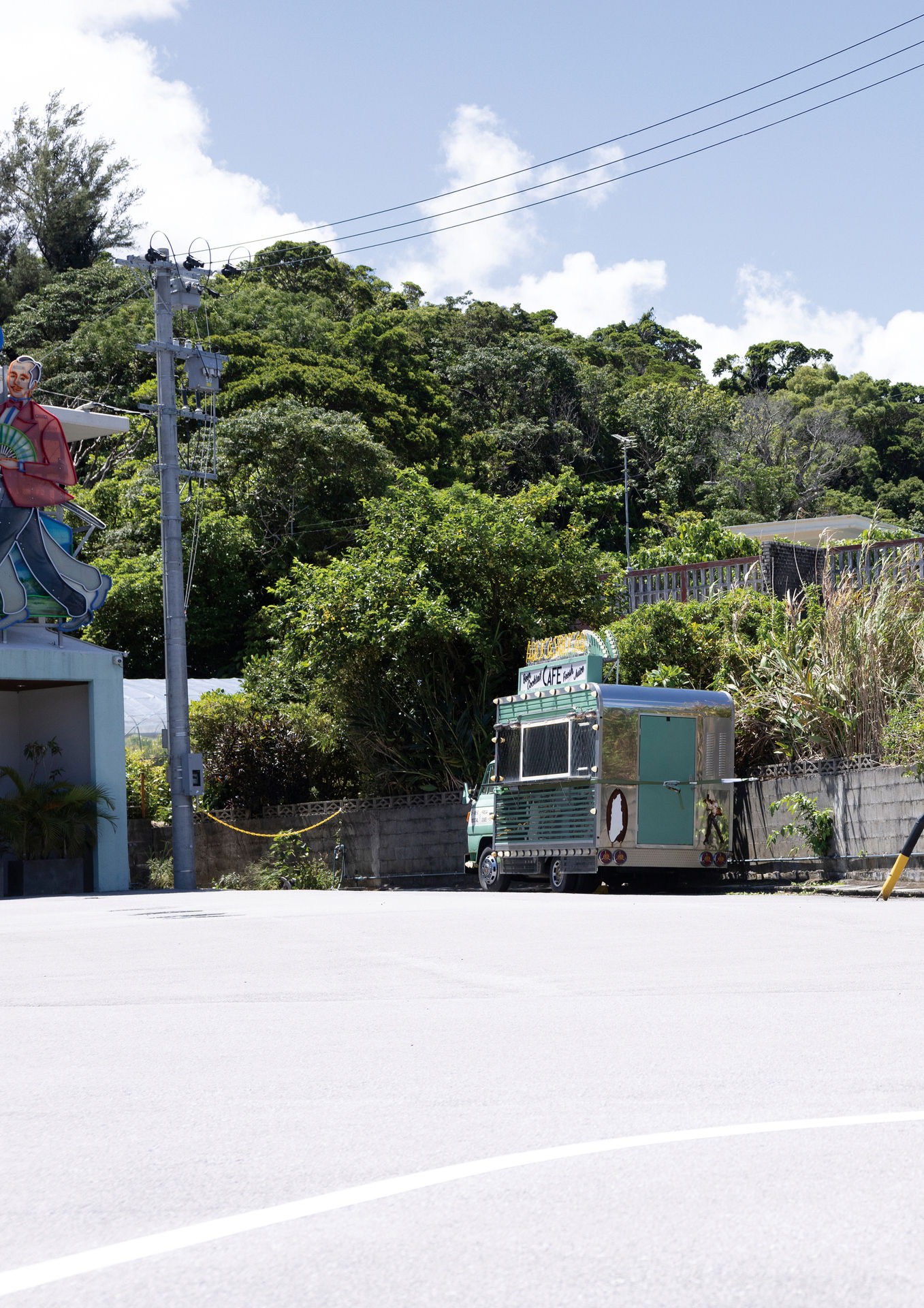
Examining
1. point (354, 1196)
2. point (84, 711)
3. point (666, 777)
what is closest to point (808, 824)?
point (666, 777)

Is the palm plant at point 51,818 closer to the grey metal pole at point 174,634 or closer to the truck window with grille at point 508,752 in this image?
the grey metal pole at point 174,634

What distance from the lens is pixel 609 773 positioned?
60.5 ft

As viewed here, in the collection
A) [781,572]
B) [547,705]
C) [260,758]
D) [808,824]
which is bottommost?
[808,824]

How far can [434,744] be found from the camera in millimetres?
24812

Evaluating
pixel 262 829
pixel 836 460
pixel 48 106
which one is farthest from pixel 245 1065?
pixel 48 106

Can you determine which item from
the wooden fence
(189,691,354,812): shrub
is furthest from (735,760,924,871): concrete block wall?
(189,691,354,812): shrub

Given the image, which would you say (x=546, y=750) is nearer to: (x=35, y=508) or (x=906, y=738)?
(x=906, y=738)

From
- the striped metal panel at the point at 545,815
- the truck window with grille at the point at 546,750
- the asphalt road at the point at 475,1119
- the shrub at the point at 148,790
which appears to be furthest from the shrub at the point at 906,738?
the shrub at the point at 148,790

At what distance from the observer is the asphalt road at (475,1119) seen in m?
3.79

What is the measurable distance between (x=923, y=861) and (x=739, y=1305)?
14.2 m

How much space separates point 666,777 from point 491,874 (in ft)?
12.1

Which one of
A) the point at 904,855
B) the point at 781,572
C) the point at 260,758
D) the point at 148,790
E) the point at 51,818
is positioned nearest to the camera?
the point at 904,855

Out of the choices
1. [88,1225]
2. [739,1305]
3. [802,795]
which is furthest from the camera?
[802,795]

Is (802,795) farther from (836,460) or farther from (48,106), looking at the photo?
(48,106)
